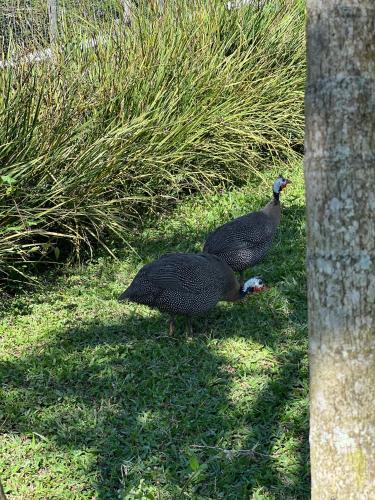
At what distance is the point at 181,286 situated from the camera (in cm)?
495

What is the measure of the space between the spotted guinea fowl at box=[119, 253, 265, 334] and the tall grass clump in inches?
45.6

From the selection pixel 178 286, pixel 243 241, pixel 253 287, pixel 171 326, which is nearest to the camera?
pixel 178 286

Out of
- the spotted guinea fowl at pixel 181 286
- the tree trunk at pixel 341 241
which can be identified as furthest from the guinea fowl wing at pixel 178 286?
the tree trunk at pixel 341 241

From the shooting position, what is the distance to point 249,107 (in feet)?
27.2

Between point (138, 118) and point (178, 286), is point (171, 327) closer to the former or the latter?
point (178, 286)

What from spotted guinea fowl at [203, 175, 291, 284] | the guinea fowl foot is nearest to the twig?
the guinea fowl foot

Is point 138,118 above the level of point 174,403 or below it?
above

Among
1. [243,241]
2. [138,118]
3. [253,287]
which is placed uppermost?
[138,118]

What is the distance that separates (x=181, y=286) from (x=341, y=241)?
2.95 meters

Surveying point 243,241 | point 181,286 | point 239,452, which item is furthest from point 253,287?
point 239,452

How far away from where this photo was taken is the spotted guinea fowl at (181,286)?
4945mm

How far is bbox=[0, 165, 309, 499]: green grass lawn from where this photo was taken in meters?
3.77

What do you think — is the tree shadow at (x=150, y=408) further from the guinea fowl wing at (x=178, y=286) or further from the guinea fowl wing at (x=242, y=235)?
the guinea fowl wing at (x=242, y=235)

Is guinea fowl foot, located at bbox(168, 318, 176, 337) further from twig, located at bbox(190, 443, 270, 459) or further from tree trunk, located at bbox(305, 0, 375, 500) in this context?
tree trunk, located at bbox(305, 0, 375, 500)
